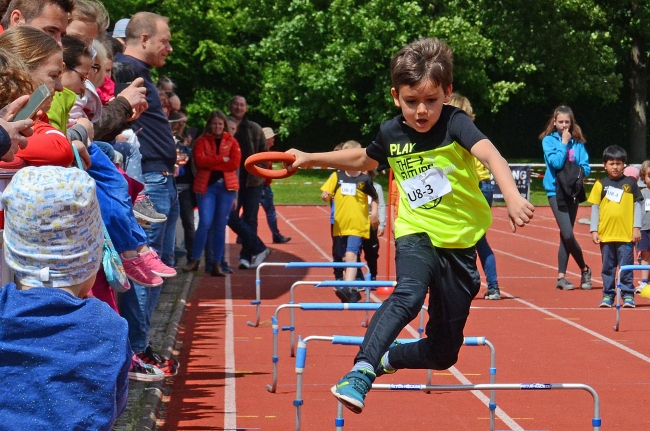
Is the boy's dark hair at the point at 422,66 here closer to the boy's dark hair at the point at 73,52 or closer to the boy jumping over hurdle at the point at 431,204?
the boy jumping over hurdle at the point at 431,204

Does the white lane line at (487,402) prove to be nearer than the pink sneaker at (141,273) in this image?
No

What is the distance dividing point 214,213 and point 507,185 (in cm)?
960

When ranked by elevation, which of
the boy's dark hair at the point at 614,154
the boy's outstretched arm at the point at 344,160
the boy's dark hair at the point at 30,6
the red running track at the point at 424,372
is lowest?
the red running track at the point at 424,372

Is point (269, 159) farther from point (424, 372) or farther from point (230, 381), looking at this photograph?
point (424, 372)

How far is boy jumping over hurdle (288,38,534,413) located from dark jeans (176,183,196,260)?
882 centimetres

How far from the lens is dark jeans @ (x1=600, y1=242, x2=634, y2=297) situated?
38.3 ft

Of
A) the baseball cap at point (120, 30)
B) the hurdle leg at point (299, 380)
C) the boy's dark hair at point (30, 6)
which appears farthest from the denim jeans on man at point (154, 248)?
the baseball cap at point (120, 30)

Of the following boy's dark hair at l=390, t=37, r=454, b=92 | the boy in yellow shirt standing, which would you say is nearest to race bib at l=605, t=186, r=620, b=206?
the boy in yellow shirt standing

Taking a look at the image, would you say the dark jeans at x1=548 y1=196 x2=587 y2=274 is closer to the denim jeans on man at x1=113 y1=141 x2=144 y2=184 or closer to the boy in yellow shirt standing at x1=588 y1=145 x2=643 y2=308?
the boy in yellow shirt standing at x1=588 y1=145 x2=643 y2=308

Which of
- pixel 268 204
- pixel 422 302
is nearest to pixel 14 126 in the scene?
pixel 422 302

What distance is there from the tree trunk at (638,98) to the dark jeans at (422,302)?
35.3 metres

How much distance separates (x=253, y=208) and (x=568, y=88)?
80.5 feet

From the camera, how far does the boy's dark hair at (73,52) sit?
5793 millimetres

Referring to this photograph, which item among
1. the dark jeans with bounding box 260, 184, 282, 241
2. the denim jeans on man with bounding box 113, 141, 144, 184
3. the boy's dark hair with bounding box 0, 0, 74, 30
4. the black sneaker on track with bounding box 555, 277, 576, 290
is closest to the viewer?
the boy's dark hair with bounding box 0, 0, 74, 30
